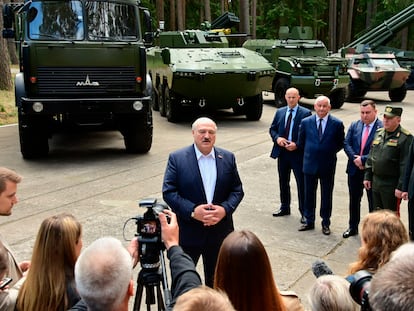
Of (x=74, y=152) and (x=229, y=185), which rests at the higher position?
(x=229, y=185)

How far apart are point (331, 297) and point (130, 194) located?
5962 millimetres

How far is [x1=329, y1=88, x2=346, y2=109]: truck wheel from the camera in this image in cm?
1859

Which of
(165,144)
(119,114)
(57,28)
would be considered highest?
(57,28)

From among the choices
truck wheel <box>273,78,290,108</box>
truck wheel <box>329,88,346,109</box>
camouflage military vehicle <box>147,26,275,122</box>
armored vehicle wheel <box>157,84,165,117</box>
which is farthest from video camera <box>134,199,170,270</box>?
truck wheel <box>329,88,346,109</box>

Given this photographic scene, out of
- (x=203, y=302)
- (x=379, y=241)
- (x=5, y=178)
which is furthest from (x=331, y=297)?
(x=5, y=178)

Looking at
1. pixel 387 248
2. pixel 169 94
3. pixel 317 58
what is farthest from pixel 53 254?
pixel 317 58

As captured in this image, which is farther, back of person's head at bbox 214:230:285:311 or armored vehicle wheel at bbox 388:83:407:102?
armored vehicle wheel at bbox 388:83:407:102

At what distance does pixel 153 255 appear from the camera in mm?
3070

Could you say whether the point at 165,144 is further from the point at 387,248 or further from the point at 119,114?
the point at 387,248

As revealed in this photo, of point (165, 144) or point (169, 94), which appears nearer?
point (165, 144)

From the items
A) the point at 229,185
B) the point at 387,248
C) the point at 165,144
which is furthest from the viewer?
the point at 165,144

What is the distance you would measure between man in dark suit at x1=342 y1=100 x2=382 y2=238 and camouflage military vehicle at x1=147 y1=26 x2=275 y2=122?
787cm

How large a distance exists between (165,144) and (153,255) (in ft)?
29.7

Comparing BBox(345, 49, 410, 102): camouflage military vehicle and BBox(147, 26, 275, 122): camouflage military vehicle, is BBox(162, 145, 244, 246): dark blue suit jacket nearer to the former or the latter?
BBox(147, 26, 275, 122): camouflage military vehicle
